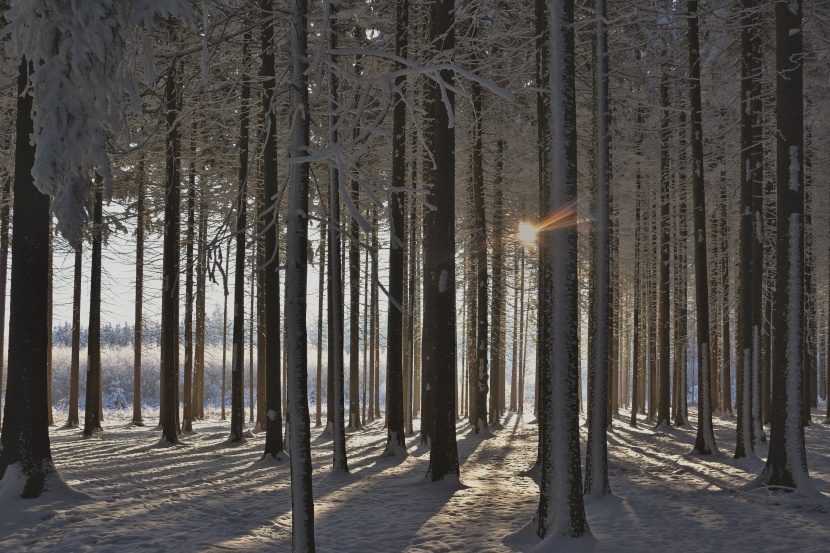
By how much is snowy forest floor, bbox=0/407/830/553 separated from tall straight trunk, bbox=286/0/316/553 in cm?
190

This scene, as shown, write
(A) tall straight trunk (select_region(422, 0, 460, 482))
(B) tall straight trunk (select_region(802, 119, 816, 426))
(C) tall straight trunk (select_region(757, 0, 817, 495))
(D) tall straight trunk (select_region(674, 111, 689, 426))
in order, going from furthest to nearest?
(D) tall straight trunk (select_region(674, 111, 689, 426))
(B) tall straight trunk (select_region(802, 119, 816, 426))
(A) tall straight trunk (select_region(422, 0, 460, 482))
(C) tall straight trunk (select_region(757, 0, 817, 495))

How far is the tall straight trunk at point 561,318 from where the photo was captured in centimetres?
651

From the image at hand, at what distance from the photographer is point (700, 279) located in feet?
47.0

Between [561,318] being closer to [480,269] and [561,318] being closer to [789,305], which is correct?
[789,305]

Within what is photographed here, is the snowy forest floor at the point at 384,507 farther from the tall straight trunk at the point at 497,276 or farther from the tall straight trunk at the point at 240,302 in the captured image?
the tall straight trunk at the point at 497,276

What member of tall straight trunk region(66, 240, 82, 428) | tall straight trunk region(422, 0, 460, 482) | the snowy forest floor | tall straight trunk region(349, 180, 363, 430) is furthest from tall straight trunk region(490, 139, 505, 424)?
tall straight trunk region(66, 240, 82, 428)

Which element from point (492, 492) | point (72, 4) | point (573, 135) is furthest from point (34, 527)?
point (573, 135)

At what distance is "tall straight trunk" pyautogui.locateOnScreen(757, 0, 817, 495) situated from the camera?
899cm

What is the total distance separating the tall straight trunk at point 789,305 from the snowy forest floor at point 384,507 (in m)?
0.52

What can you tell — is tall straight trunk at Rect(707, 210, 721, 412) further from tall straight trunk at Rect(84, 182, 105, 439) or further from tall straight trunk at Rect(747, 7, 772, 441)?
tall straight trunk at Rect(84, 182, 105, 439)

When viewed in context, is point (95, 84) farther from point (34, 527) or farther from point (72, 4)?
point (34, 527)

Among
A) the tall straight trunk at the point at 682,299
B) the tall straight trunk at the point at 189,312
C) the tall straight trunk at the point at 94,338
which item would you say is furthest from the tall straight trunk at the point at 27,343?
the tall straight trunk at the point at 682,299

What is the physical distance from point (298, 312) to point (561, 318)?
2.89 meters

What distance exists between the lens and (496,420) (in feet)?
74.9
